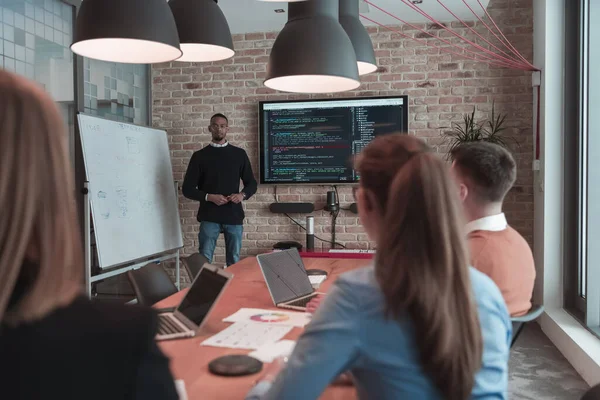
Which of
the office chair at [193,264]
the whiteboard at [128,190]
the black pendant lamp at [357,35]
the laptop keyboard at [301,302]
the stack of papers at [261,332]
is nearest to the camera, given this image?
the stack of papers at [261,332]

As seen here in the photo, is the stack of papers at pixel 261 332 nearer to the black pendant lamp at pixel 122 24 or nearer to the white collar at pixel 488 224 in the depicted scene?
the white collar at pixel 488 224

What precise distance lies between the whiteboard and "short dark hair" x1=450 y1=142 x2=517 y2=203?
115 inches

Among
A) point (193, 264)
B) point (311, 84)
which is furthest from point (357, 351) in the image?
point (193, 264)

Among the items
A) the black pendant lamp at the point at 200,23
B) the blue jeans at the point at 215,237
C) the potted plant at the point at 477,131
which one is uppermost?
the black pendant lamp at the point at 200,23

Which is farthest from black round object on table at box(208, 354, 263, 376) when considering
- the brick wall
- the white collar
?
the brick wall

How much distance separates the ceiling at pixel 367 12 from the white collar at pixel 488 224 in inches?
117

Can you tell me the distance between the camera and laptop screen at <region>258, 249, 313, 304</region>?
237cm

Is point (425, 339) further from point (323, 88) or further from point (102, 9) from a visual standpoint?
point (323, 88)

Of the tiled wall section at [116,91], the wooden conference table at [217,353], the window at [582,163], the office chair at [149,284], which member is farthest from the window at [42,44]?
the window at [582,163]

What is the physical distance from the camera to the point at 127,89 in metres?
5.50

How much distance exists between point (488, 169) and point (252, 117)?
370 centimetres

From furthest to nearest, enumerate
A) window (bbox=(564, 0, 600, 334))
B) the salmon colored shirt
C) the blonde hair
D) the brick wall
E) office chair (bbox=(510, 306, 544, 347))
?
the brick wall, window (bbox=(564, 0, 600, 334)), the salmon colored shirt, office chair (bbox=(510, 306, 544, 347)), the blonde hair

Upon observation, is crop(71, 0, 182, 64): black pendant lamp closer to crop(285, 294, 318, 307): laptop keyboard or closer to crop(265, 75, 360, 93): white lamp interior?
crop(265, 75, 360, 93): white lamp interior

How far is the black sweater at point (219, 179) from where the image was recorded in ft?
17.0
